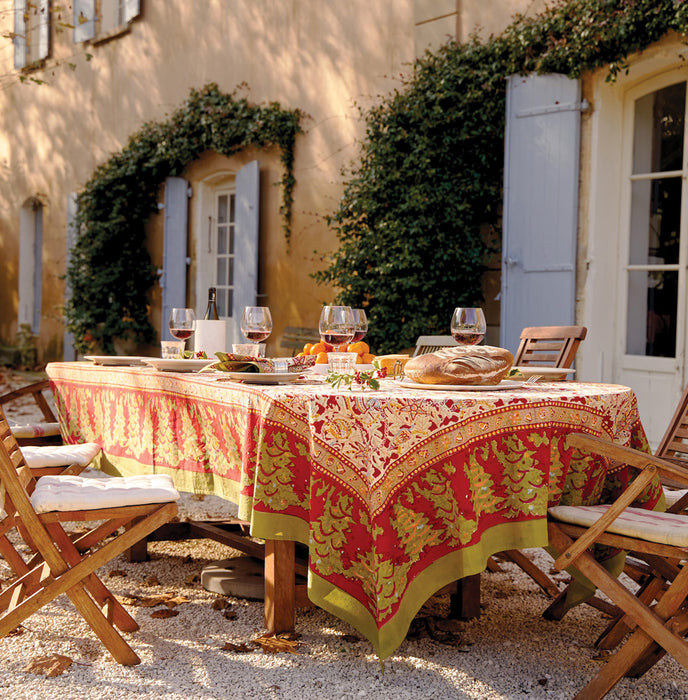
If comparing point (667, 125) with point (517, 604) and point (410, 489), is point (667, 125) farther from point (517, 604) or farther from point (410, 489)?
point (410, 489)

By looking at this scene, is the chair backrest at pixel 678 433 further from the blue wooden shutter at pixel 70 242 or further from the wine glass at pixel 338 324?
the blue wooden shutter at pixel 70 242

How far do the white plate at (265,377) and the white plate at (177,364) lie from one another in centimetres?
38

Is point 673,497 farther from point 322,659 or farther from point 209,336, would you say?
point 209,336

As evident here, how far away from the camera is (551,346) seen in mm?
3838

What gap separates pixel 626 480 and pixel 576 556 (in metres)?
0.42

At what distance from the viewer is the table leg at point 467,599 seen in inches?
110

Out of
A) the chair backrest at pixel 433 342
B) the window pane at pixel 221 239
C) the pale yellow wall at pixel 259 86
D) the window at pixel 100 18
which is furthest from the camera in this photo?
the window at pixel 100 18

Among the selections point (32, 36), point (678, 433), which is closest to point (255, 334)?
point (678, 433)

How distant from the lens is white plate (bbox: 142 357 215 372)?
2.98 m

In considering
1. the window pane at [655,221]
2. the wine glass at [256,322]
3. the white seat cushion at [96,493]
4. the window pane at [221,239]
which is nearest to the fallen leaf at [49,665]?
the white seat cushion at [96,493]

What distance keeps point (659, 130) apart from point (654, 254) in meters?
0.83

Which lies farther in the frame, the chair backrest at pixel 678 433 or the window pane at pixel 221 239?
the window pane at pixel 221 239

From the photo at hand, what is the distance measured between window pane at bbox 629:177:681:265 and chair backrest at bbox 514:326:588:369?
2208mm

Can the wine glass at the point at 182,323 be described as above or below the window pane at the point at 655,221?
below
